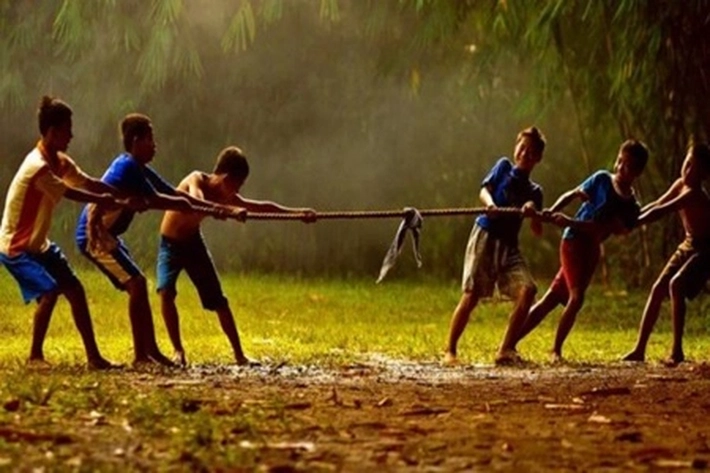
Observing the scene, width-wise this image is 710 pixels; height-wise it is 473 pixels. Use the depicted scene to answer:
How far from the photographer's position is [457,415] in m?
6.81

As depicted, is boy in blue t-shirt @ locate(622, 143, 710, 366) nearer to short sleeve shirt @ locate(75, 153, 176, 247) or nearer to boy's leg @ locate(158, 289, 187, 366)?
boy's leg @ locate(158, 289, 187, 366)

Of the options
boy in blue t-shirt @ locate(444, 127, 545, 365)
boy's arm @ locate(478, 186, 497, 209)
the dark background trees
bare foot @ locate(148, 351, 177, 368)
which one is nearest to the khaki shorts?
boy in blue t-shirt @ locate(444, 127, 545, 365)

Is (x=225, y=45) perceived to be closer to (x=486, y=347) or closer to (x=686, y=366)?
(x=486, y=347)

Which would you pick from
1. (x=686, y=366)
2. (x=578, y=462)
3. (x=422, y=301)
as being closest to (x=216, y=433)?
(x=578, y=462)

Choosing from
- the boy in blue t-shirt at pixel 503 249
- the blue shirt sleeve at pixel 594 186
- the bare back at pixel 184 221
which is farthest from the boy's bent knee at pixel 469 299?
the bare back at pixel 184 221

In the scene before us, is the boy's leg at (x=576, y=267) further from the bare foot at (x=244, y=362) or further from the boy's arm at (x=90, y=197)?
the boy's arm at (x=90, y=197)

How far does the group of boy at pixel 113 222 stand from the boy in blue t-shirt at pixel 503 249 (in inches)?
47.4

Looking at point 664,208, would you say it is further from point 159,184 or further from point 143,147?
point 143,147

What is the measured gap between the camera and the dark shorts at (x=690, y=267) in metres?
9.66

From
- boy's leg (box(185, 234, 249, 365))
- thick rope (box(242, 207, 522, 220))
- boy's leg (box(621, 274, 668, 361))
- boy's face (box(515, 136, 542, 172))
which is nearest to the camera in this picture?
thick rope (box(242, 207, 522, 220))

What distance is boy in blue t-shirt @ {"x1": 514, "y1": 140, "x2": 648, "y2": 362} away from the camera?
9508 millimetres

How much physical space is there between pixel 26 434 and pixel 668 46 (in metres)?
8.42

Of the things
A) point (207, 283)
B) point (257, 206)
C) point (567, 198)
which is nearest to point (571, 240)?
point (567, 198)

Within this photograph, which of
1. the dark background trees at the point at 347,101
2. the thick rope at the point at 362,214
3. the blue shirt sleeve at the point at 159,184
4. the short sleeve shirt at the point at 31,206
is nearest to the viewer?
the short sleeve shirt at the point at 31,206
